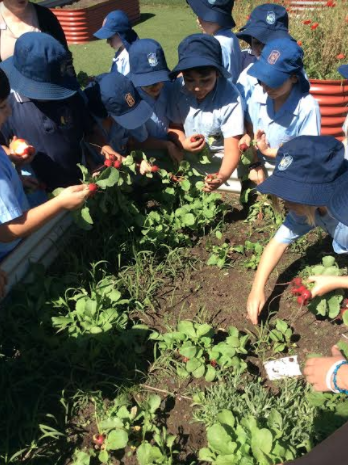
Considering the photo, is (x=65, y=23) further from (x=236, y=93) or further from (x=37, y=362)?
(x=37, y=362)

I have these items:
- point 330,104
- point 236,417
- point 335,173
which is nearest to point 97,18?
point 330,104

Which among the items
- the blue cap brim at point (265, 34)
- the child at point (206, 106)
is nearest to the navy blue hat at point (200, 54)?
the child at point (206, 106)

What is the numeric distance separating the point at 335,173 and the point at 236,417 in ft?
3.65

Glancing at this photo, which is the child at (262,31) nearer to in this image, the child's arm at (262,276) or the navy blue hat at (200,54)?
the navy blue hat at (200,54)

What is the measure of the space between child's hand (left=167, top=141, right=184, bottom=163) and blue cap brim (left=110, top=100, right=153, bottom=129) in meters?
0.41

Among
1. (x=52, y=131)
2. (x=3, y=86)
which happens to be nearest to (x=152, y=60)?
(x=52, y=131)

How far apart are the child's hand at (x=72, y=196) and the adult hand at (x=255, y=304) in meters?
0.99

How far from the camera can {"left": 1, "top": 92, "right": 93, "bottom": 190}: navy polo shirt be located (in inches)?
91.0

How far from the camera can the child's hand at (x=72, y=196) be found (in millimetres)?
1991

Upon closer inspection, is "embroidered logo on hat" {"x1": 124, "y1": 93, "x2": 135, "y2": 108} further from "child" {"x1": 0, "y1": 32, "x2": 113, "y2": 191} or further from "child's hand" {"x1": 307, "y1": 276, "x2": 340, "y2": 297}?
"child's hand" {"x1": 307, "y1": 276, "x2": 340, "y2": 297}

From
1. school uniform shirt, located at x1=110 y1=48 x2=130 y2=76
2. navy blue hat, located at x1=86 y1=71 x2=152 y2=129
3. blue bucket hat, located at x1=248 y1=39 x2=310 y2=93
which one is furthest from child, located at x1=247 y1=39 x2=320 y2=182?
school uniform shirt, located at x1=110 y1=48 x2=130 y2=76

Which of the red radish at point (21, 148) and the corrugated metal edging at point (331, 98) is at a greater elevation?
the red radish at point (21, 148)

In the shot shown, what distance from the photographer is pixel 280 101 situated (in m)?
2.77

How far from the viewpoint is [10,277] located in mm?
2395
